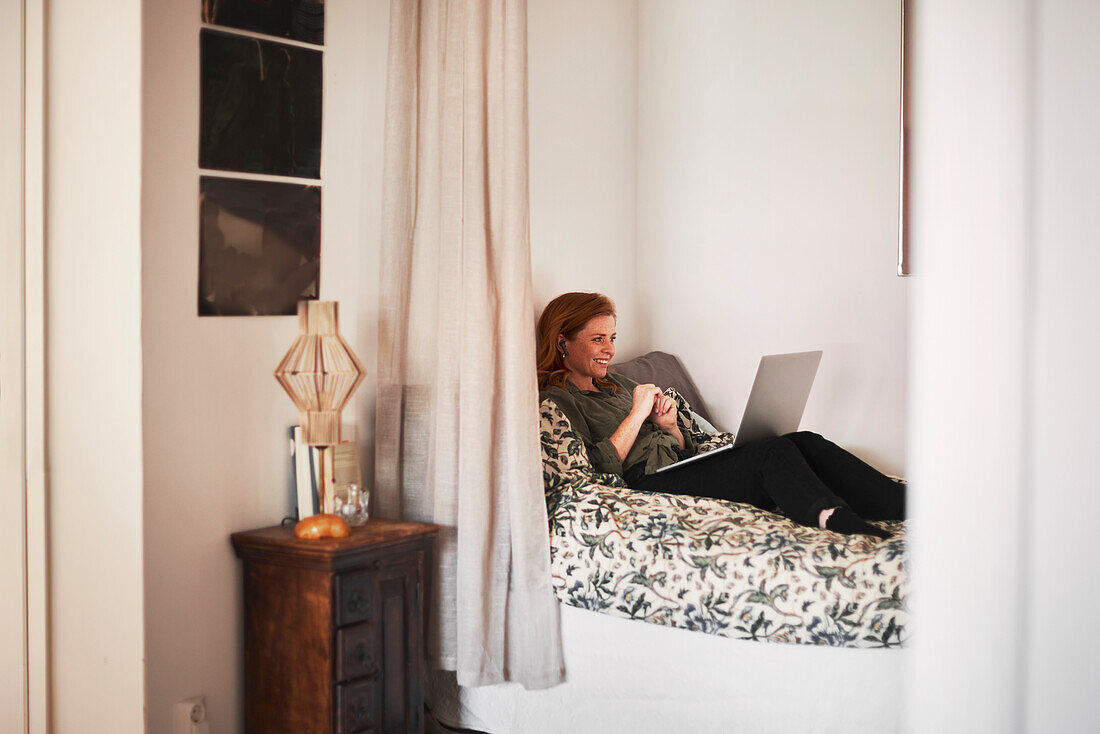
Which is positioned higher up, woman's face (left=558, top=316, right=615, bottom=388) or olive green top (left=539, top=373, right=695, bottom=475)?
woman's face (left=558, top=316, right=615, bottom=388)

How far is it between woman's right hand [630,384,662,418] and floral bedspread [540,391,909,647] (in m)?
0.43

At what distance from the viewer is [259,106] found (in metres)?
2.02

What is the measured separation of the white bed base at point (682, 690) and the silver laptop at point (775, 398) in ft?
2.02

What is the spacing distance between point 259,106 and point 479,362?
0.77m

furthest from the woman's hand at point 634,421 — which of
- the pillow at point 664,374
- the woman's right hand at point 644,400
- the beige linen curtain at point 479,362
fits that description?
the beige linen curtain at point 479,362

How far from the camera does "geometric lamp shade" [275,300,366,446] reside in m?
2.02

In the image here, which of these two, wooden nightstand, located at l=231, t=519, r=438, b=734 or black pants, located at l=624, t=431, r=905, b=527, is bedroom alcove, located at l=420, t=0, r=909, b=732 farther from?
wooden nightstand, located at l=231, t=519, r=438, b=734

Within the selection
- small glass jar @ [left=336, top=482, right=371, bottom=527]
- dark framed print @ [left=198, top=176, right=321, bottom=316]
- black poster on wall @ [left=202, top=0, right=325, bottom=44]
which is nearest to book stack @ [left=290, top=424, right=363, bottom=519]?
small glass jar @ [left=336, top=482, right=371, bottom=527]

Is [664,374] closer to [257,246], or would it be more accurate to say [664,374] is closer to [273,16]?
[257,246]

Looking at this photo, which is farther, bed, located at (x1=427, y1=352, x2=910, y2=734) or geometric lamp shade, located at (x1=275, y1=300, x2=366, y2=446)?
geometric lamp shade, located at (x1=275, y1=300, x2=366, y2=446)
